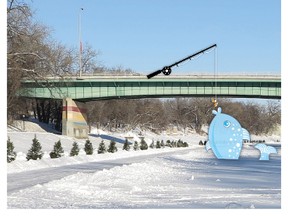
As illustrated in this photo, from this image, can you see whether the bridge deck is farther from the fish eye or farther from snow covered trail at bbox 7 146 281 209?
the fish eye

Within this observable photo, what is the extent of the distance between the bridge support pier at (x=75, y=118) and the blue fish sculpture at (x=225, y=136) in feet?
44.5

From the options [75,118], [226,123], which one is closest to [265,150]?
[226,123]

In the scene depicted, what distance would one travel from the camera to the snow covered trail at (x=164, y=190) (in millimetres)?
8148

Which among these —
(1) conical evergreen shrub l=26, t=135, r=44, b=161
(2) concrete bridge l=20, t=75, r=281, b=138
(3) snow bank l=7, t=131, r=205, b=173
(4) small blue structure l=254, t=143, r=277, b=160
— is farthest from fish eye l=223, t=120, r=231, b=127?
(1) conical evergreen shrub l=26, t=135, r=44, b=161

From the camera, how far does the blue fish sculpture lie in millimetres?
9609

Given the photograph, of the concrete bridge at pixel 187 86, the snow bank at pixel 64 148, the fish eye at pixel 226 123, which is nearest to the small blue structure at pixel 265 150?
the fish eye at pixel 226 123

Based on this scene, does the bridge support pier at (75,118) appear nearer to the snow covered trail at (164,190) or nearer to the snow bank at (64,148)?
the snow bank at (64,148)

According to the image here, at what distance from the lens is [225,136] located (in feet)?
31.7

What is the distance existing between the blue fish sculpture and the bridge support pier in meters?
13.6

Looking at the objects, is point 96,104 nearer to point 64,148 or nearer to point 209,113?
point 64,148

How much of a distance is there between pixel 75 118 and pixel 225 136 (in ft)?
65.4

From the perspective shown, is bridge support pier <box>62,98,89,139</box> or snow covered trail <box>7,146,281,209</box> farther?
bridge support pier <box>62,98,89,139</box>
